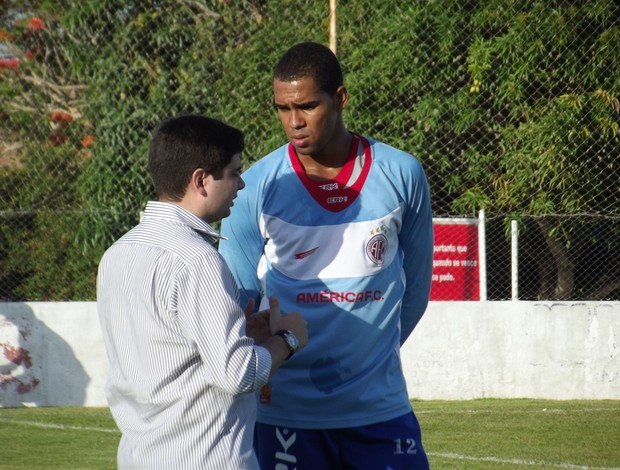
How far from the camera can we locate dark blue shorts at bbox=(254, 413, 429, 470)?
3635 millimetres

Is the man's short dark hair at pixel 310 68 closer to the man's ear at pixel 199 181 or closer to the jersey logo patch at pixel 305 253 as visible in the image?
the jersey logo patch at pixel 305 253

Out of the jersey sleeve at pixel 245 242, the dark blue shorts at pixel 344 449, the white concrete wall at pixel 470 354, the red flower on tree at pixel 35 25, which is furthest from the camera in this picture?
the red flower on tree at pixel 35 25

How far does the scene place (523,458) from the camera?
8.13 m

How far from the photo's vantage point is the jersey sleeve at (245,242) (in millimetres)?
3777

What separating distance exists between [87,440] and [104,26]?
229 inches

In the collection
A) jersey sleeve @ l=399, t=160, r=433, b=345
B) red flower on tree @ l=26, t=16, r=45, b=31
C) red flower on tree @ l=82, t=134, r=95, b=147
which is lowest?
red flower on tree @ l=82, t=134, r=95, b=147

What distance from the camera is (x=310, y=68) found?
3.81m

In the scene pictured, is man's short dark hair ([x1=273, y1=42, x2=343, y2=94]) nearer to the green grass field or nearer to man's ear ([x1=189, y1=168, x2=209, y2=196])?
man's ear ([x1=189, y1=168, x2=209, y2=196])

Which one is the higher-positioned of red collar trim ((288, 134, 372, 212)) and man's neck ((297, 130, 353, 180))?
man's neck ((297, 130, 353, 180))

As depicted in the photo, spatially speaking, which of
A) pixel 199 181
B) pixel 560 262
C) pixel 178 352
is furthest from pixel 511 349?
pixel 178 352

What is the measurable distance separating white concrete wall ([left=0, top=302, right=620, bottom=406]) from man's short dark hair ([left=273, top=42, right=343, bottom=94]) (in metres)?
7.51

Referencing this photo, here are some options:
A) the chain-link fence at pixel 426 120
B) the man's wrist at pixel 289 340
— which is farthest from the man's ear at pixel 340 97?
the chain-link fence at pixel 426 120

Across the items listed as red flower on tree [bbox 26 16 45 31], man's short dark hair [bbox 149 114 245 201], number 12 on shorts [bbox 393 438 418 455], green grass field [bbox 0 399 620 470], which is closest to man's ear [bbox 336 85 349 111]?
man's short dark hair [bbox 149 114 245 201]

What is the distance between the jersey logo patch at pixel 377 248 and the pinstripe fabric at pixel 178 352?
861mm
